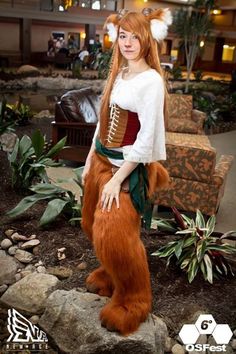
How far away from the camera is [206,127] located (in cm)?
786

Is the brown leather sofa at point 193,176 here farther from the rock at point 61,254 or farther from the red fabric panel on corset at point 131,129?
the red fabric panel on corset at point 131,129

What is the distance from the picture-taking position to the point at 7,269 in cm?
225

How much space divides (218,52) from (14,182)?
19.9 metres

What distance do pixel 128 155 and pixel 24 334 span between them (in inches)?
39.5

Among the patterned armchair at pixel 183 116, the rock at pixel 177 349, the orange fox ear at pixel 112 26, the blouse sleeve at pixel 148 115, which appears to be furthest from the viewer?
the patterned armchair at pixel 183 116

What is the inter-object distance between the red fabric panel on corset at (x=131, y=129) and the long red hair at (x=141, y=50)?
12cm

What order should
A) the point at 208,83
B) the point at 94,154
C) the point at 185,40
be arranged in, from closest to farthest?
1. the point at 94,154
2. the point at 185,40
3. the point at 208,83

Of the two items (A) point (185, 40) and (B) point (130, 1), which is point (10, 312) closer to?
(A) point (185, 40)

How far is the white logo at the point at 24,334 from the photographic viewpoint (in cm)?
181

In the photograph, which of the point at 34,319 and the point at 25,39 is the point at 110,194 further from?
the point at 25,39

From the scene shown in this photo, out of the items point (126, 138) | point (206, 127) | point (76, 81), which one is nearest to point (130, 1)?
point (76, 81)

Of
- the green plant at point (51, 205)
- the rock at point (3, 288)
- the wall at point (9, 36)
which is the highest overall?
the wall at point (9, 36)

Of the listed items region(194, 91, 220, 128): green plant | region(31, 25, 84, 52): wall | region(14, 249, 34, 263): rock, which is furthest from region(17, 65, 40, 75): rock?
region(14, 249, 34, 263): rock

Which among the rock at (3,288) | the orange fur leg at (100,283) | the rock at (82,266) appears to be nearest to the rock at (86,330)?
the orange fur leg at (100,283)
